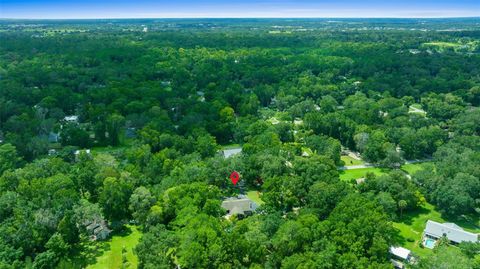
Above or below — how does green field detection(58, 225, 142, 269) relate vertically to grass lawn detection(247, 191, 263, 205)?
below

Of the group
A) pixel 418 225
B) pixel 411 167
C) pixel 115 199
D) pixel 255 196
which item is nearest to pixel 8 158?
pixel 115 199

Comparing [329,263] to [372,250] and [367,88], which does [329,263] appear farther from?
[367,88]

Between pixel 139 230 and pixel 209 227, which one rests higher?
pixel 209 227

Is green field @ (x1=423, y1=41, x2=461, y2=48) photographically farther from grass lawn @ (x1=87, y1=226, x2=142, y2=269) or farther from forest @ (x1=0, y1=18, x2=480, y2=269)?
grass lawn @ (x1=87, y1=226, x2=142, y2=269)

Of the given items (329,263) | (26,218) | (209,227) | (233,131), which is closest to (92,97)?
(233,131)

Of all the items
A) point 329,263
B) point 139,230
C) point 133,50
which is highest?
point 133,50

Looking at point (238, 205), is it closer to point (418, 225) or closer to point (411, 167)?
point (418, 225)

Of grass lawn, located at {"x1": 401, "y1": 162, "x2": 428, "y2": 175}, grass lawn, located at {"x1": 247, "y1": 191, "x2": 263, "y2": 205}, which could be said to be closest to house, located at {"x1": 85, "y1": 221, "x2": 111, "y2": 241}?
grass lawn, located at {"x1": 247, "y1": 191, "x2": 263, "y2": 205}

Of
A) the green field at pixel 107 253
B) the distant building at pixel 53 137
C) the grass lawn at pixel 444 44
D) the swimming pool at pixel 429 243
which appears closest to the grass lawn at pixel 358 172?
the swimming pool at pixel 429 243
